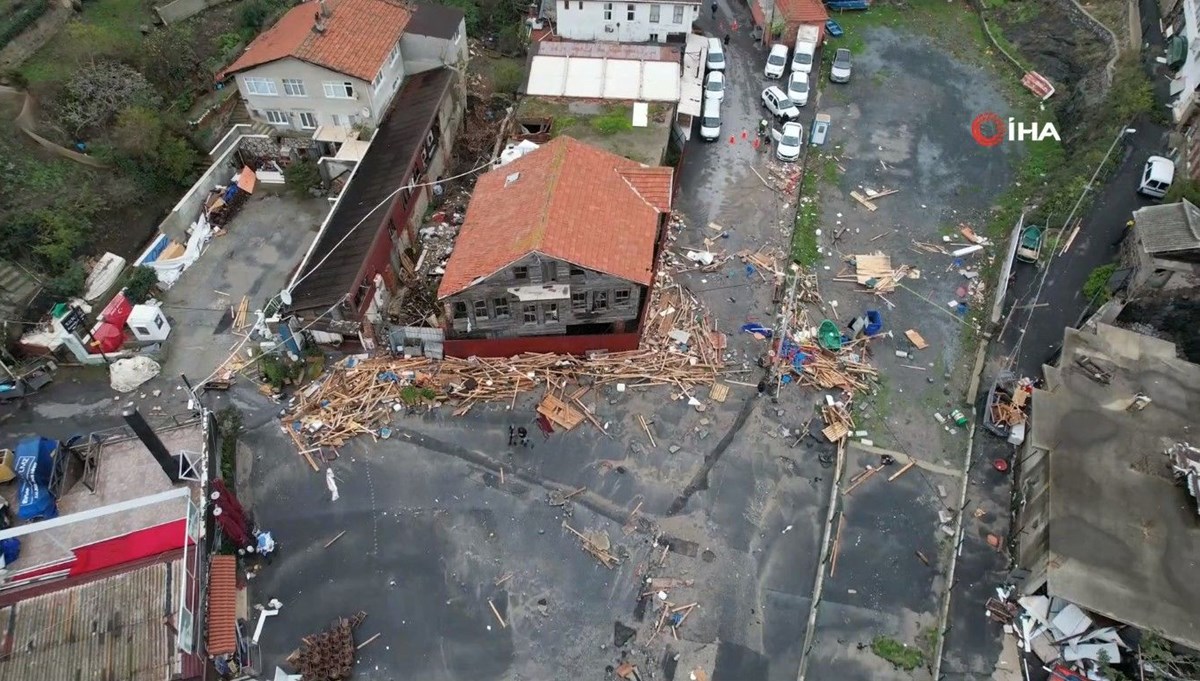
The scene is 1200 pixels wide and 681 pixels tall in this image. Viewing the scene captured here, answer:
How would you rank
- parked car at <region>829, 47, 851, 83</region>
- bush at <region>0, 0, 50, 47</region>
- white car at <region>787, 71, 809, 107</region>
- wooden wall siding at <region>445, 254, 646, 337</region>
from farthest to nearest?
parked car at <region>829, 47, 851, 83</region> → white car at <region>787, 71, 809, 107</region> → bush at <region>0, 0, 50, 47</region> → wooden wall siding at <region>445, 254, 646, 337</region>

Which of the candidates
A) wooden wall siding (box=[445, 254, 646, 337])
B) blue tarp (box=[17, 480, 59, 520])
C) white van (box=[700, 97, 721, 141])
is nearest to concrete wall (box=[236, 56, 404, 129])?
wooden wall siding (box=[445, 254, 646, 337])

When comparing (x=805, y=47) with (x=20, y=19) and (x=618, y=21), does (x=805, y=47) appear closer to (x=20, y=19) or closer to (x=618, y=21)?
(x=618, y=21)

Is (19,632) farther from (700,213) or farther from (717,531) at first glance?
(700,213)

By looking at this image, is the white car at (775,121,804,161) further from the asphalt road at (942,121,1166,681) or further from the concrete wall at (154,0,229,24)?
the concrete wall at (154,0,229,24)

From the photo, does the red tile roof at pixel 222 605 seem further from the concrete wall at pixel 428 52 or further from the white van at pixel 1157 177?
the white van at pixel 1157 177

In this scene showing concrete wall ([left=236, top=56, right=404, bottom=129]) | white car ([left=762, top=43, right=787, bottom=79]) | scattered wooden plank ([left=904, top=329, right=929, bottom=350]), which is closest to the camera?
scattered wooden plank ([left=904, top=329, right=929, bottom=350])

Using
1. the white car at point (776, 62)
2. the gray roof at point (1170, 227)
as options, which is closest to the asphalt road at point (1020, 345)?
the gray roof at point (1170, 227)

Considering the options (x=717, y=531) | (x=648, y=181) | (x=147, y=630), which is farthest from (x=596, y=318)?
(x=147, y=630)
